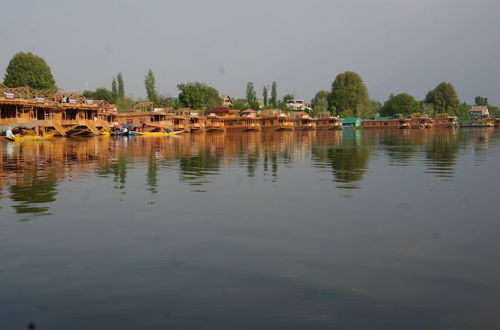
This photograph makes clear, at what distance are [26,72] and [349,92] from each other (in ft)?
328

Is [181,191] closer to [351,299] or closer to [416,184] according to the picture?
[416,184]

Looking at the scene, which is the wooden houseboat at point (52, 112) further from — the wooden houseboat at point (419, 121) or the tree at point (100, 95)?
the wooden houseboat at point (419, 121)

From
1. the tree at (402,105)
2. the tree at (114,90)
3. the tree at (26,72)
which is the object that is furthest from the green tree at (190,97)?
the tree at (402,105)

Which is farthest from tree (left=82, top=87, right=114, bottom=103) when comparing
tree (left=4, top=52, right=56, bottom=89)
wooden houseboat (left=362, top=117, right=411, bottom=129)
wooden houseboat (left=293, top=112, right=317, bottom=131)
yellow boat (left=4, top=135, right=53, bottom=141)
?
wooden houseboat (left=362, top=117, right=411, bottom=129)

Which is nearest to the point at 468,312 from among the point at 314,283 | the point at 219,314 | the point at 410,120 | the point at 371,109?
the point at 314,283

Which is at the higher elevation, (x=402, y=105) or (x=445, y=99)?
(x=445, y=99)

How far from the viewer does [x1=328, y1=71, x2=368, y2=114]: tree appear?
150500mm

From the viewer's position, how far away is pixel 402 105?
162m

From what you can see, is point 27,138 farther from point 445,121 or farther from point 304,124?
point 445,121

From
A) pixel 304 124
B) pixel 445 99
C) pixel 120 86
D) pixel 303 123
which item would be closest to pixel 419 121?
pixel 445 99

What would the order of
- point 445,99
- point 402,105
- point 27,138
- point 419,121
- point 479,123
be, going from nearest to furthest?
point 27,138 < point 419,121 < point 402,105 < point 445,99 < point 479,123

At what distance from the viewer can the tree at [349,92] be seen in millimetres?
150500

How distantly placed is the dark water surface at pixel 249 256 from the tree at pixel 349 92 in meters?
137

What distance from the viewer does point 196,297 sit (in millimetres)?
6836
